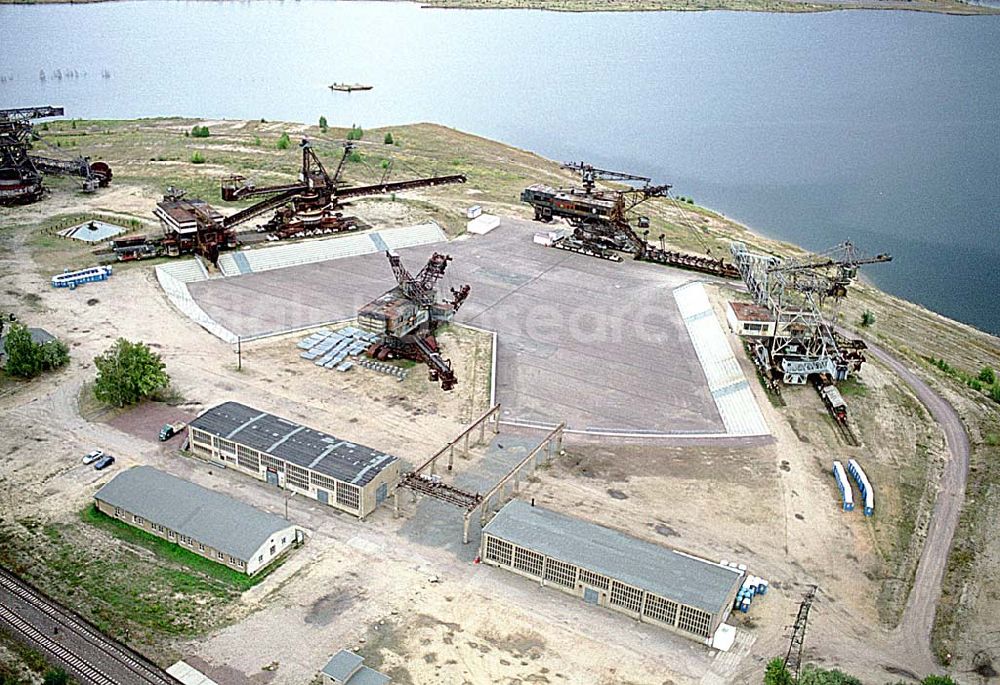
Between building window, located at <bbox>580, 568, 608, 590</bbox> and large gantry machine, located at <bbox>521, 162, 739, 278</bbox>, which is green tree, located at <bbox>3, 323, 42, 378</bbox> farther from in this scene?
large gantry machine, located at <bbox>521, 162, 739, 278</bbox>

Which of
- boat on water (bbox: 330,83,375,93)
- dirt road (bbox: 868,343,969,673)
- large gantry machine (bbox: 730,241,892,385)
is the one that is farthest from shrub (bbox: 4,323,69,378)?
boat on water (bbox: 330,83,375,93)

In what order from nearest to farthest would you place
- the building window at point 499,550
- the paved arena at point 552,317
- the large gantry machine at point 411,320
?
the building window at point 499,550 < the paved arena at point 552,317 < the large gantry machine at point 411,320

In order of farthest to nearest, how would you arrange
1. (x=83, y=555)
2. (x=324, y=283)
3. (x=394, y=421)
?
(x=324, y=283) → (x=394, y=421) → (x=83, y=555)

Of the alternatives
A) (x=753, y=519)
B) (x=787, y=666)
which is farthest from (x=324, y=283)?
(x=787, y=666)

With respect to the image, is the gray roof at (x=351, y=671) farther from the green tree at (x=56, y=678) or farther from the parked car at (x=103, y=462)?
the parked car at (x=103, y=462)

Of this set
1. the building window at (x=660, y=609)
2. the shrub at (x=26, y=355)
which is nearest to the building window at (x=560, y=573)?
the building window at (x=660, y=609)

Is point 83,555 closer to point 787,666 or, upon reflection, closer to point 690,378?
point 787,666
